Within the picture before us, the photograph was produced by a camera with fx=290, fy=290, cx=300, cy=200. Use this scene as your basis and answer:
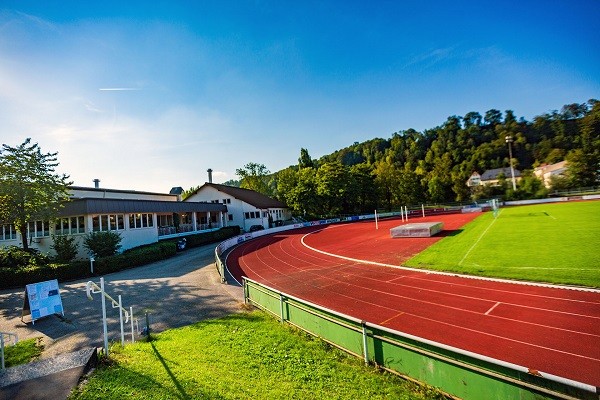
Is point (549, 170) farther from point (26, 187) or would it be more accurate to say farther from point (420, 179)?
point (26, 187)

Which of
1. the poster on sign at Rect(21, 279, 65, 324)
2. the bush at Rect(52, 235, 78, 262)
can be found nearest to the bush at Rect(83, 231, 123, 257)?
the bush at Rect(52, 235, 78, 262)

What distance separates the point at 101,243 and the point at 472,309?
2527 cm

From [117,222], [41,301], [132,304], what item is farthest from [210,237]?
[41,301]

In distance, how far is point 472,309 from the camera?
10.1 m

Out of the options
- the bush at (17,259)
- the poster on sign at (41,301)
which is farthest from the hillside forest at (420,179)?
the poster on sign at (41,301)

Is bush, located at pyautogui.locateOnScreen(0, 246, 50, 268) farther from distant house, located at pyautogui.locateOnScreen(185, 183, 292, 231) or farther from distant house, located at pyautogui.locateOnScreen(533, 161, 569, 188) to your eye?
distant house, located at pyautogui.locateOnScreen(533, 161, 569, 188)

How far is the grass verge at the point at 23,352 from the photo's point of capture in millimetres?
8453

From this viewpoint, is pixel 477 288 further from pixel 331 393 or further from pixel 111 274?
pixel 111 274

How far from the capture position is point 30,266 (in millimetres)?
19953

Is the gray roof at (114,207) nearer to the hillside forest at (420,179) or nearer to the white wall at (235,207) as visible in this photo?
the white wall at (235,207)

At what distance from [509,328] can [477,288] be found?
12.8 ft

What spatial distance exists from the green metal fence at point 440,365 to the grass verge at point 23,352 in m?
8.40

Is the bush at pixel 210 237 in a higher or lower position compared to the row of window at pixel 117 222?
lower

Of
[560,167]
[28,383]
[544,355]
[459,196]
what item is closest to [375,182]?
[459,196]
